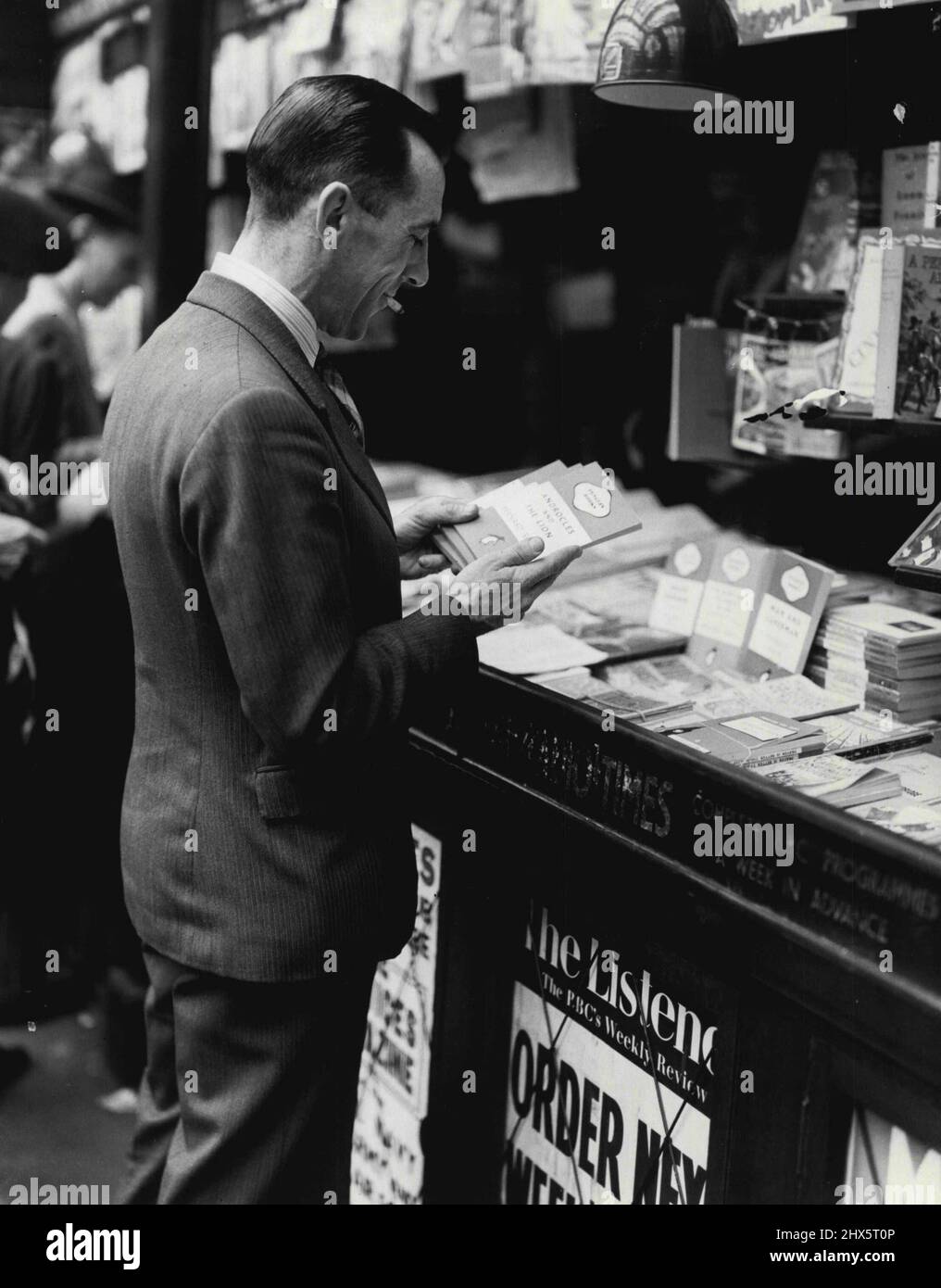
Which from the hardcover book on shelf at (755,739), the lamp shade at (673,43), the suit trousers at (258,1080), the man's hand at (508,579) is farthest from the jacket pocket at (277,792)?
the lamp shade at (673,43)

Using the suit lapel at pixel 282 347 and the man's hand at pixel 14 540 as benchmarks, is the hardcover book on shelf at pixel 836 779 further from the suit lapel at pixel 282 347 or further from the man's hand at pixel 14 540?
the man's hand at pixel 14 540

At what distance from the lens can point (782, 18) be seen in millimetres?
2471

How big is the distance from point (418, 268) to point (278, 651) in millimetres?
619

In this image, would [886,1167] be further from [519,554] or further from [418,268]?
[418,268]

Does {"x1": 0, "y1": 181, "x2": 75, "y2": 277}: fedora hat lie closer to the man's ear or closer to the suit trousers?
the man's ear

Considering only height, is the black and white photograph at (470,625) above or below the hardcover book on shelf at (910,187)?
below

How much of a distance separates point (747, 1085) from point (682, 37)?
1717 mm

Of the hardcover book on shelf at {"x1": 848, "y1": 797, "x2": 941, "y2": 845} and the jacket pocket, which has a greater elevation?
the jacket pocket

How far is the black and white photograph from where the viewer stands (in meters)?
1.83

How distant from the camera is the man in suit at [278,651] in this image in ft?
5.66

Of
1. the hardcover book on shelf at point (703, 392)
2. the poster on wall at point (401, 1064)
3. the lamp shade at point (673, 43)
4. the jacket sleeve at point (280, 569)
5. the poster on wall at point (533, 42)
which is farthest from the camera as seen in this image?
the hardcover book on shelf at point (703, 392)

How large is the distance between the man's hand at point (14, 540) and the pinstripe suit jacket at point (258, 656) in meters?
1.56

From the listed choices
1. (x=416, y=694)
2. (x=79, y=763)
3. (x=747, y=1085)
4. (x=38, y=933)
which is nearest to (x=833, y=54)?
(x=416, y=694)

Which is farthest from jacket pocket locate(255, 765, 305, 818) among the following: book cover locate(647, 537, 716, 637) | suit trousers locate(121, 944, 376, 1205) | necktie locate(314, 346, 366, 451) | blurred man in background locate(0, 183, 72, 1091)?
blurred man in background locate(0, 183, 72, 1091)
